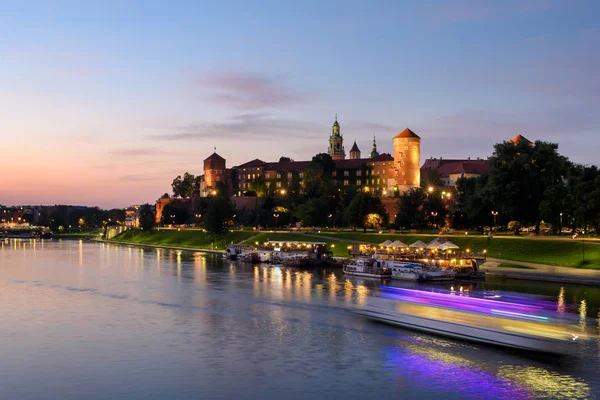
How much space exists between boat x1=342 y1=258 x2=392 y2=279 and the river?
13.0 metres

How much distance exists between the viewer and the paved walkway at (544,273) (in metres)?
63.4

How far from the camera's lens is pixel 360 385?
3036 centimetres

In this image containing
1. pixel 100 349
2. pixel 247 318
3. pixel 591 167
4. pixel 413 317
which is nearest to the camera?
pixel 100 349

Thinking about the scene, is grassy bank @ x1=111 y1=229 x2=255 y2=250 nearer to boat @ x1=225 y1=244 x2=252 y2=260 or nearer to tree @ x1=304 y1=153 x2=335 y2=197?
boat @ x1=225 y1=244 x2=252 y2=260

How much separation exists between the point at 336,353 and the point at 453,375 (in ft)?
22.3

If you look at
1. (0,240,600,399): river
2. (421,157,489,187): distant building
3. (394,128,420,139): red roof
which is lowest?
(0,240,600,399): river

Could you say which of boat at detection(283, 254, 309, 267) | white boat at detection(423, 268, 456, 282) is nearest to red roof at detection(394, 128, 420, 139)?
boat at detection(283, 254, 309, 267)

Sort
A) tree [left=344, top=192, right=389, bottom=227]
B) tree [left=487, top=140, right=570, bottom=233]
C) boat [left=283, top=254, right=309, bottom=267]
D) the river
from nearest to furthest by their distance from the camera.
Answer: the river, tree [left=487, top=140, right=570, bottom=233], boat [left=283, top=254, right=309, bottom=267], tree [left=344, top=192, right=389, bottom=227]

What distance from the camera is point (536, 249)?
77.8 metres

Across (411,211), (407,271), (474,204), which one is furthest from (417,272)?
(411,211)

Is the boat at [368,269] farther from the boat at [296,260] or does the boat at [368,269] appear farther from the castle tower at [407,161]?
the castle tower at [407,161]

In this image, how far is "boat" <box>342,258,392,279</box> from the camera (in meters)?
74.3

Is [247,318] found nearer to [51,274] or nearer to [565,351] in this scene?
[565,351]

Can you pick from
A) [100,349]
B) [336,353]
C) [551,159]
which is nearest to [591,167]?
[551,159]
